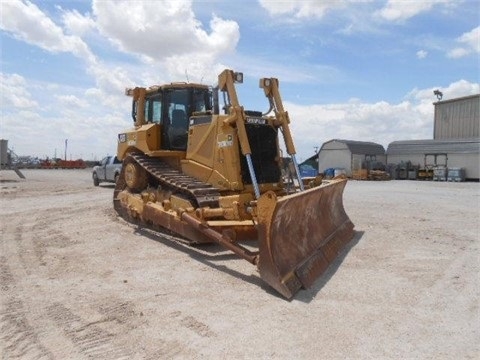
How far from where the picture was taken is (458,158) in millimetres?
29484

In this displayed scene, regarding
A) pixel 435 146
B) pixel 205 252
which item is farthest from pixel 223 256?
pixel 435 146

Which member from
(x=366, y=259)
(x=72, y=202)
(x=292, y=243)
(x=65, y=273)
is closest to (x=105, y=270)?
(x=65, y=273)

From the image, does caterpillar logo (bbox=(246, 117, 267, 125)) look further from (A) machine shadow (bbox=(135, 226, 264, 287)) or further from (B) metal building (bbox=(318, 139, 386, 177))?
(B) metal building (bbox=(318, 139, 386, 177))

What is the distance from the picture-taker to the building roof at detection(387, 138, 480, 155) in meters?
29.1

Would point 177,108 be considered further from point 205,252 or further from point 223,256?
point 223,256

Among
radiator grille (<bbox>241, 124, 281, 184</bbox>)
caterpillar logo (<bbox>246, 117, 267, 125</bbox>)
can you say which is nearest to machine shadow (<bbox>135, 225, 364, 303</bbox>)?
radiator grille (<bbox>241, 124, 281, 184</bbox>)

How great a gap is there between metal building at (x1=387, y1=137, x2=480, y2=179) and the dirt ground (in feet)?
75.0

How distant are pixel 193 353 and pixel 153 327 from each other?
2.20 ft

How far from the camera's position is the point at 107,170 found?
866 inches

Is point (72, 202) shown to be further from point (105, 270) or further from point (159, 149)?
point (105, 270)

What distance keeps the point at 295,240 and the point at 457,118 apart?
32293mm

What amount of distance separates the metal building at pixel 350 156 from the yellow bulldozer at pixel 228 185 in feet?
78.2

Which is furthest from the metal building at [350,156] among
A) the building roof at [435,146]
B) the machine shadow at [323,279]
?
the machine shadow at [323,279]

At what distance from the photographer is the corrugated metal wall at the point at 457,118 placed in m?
32.5
